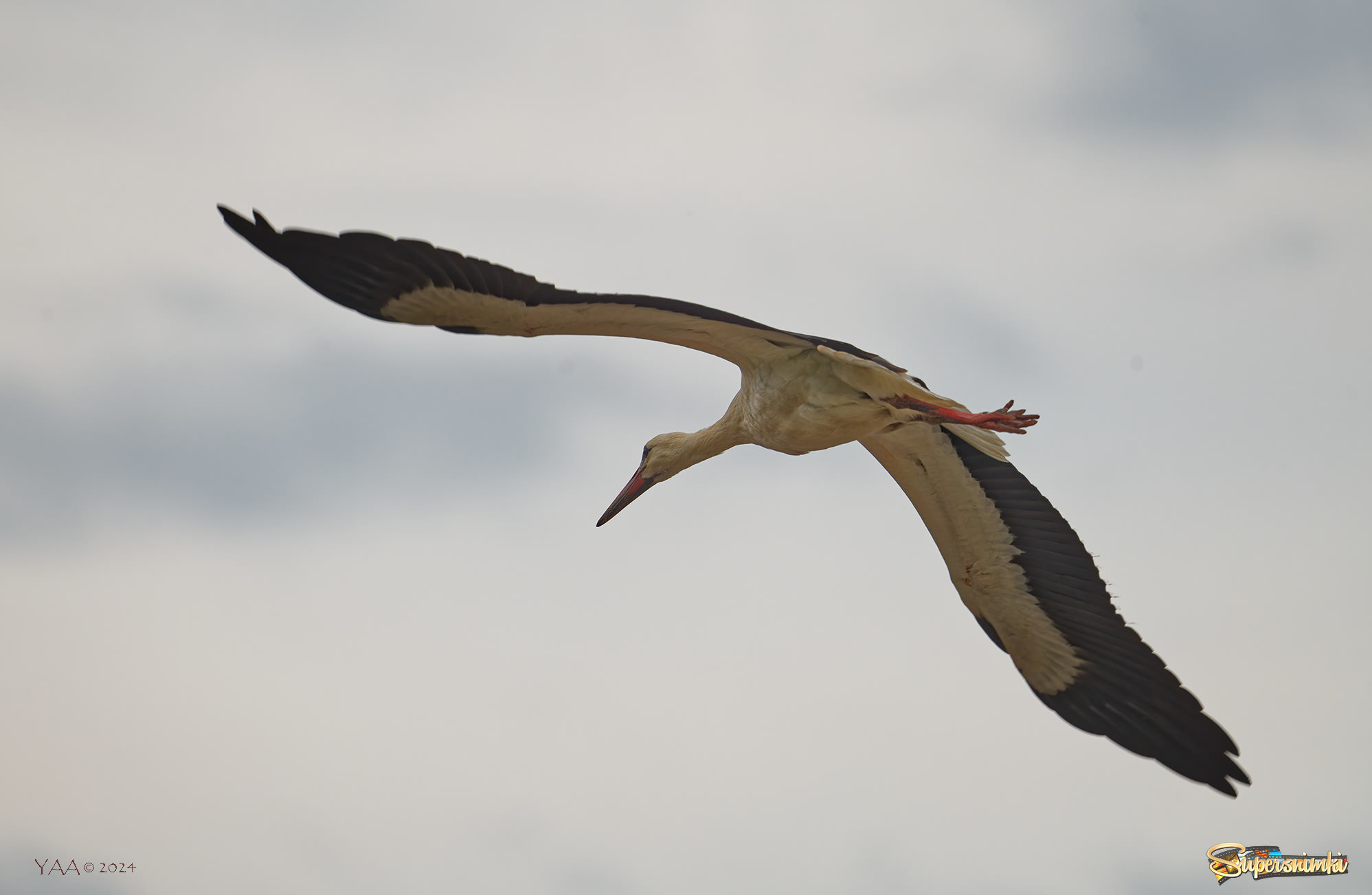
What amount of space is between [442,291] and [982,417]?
3777mm

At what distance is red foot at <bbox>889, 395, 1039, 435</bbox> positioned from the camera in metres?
9.16

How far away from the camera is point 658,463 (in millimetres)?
11750

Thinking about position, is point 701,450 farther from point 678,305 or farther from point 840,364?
point 678,305

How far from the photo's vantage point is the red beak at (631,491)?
39.1ft

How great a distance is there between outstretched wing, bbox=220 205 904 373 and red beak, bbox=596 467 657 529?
3179mm

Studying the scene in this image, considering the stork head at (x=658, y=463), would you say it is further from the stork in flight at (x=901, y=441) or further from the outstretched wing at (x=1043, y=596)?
the outstretched wing at (x=1043, y=596)

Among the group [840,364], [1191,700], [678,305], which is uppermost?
[840,364]

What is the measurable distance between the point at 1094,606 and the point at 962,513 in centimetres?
130

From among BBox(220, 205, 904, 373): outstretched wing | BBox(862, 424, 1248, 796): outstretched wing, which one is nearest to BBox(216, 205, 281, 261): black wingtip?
BBox(220, 205, 904, 373): outstretched wing

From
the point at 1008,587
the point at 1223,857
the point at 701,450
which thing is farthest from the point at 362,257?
the point at 1223,857

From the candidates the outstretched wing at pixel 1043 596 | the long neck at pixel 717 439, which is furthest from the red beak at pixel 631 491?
the outstretched wing at pixel 1043 596

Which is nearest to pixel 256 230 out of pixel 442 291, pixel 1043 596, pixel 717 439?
pixel 442 291

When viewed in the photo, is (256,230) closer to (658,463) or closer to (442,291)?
(442,291)

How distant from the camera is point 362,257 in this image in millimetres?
8055
